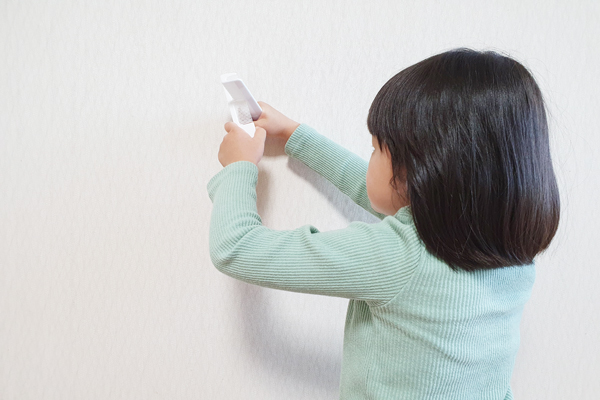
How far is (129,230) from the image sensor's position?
0.66 m

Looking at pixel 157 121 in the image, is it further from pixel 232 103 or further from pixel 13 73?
pixel 13 73

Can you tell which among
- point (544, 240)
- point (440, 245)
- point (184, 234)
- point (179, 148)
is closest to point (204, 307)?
point (184, 234)

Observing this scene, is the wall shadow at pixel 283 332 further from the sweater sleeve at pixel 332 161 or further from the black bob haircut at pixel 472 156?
the black bob haircut at pixel 472 156

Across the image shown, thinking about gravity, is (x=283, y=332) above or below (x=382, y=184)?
below

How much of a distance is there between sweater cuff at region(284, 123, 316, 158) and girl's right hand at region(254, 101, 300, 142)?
1cm

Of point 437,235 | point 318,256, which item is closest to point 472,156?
point 437,235

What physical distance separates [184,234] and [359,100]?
0.36 m

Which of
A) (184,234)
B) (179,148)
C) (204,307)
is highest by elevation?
(179,148)

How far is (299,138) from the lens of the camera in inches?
24.6

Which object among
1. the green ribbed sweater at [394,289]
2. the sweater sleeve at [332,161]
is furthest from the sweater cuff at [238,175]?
the sweater sleeve at [332,161]

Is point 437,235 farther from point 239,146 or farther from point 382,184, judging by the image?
point 239,146

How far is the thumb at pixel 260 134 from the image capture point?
59 cm

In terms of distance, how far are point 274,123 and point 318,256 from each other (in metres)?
0.24

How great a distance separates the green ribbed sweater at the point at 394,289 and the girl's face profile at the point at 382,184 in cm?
3
